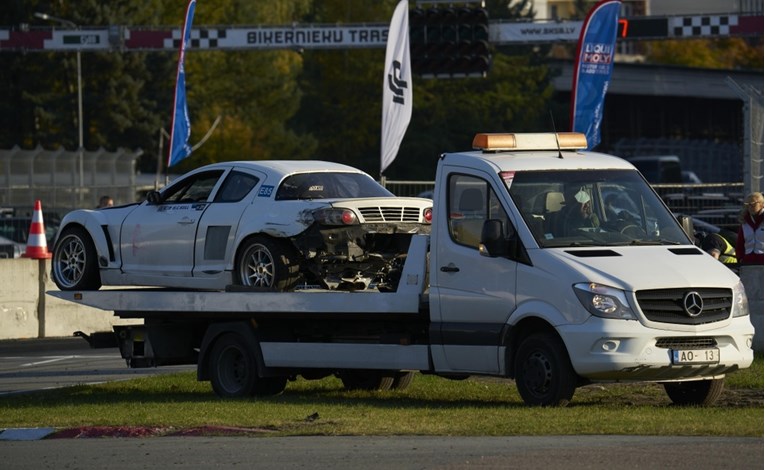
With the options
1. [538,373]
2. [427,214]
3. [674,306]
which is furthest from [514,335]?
[427,214]

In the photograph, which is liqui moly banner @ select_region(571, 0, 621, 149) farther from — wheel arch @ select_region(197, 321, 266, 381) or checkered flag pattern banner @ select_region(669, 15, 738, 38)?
checkered flag pattern banner @ select_region(669, 15, 738, 38)

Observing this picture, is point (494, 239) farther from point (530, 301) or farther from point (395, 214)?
point (395, 214)

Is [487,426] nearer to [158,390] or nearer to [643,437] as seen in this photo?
[643,437]

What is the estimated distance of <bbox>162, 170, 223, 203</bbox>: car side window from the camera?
15.2 m

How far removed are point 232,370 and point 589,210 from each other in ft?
13.0

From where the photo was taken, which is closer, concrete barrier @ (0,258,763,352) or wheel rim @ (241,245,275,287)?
wheel rim @ (241,245,275,287)

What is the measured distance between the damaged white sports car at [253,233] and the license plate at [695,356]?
111 inches

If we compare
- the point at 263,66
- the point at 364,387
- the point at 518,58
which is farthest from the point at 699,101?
the point at 364,387

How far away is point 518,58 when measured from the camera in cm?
7675

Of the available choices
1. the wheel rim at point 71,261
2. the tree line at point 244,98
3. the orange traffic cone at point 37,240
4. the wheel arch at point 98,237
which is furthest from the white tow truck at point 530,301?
the tree line at point 244,98

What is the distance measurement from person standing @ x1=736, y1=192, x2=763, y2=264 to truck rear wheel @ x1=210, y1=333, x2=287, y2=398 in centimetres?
705

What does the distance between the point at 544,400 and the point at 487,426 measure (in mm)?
1197

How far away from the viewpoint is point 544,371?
41.1 feet

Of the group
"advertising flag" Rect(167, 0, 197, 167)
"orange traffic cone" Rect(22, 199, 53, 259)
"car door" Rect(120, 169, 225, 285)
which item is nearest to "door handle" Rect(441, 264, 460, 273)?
"car door" Rect(120, 169, 225, 285)
